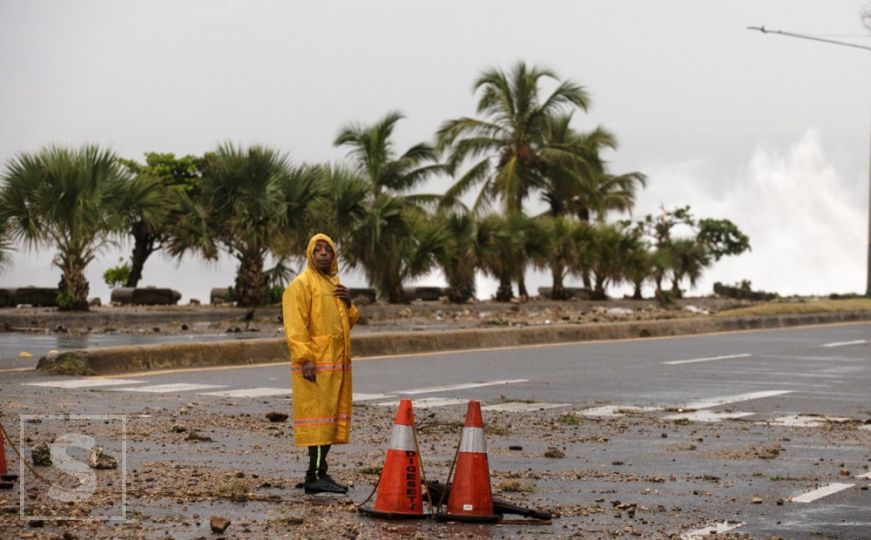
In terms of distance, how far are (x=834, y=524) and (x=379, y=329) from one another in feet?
70.4

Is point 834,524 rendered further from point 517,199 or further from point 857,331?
point 517,199

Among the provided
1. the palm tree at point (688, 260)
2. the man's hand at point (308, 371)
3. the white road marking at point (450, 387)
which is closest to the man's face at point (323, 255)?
the man's hand at point (308, 371)

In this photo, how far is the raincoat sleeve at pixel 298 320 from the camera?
8945mm

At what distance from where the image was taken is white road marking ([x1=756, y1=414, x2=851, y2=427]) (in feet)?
44.8

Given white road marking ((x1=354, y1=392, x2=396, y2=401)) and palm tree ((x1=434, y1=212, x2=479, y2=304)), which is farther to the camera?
palm tree ((x1=434, y1=212, x2=479, y2=304))

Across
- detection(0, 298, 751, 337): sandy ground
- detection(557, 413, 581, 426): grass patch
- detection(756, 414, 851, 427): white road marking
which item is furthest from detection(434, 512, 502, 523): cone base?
detection(0, 298, 751, 337): sandy ground

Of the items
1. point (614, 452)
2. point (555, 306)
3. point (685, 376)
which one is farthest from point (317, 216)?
point (614, 452)

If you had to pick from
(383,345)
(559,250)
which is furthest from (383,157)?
(383,345)

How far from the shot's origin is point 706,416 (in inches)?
563

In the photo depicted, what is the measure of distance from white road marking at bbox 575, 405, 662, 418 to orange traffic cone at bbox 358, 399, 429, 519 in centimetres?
626

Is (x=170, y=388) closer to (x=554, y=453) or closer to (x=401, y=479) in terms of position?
(x=554, y=453)

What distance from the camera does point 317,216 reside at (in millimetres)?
36406

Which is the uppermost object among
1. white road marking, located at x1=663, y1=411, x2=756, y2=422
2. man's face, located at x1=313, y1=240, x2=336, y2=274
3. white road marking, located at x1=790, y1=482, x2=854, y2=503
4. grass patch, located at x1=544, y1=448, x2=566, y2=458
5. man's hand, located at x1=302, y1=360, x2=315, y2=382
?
man's face, located at x1=313, y1=240, x2=336, y2=274

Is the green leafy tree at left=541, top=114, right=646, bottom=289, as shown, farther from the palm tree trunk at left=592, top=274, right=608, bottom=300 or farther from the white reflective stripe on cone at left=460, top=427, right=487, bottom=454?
the white reflective stripe on cone at left=460, top=427, right=487, bottom=454
